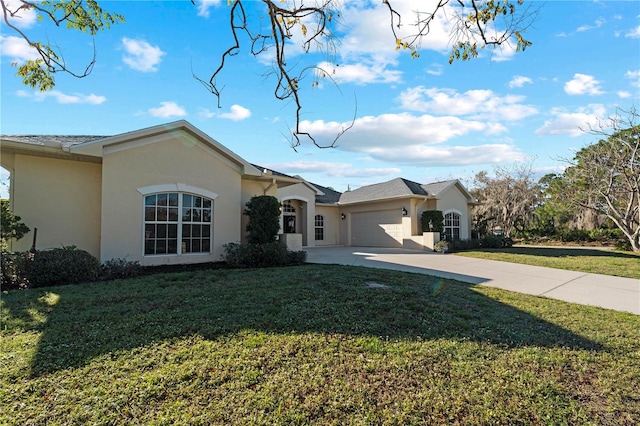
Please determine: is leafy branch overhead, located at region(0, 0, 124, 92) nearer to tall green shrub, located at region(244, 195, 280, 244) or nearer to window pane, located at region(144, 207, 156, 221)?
window pane, located at region(144, 207, 156, 221)

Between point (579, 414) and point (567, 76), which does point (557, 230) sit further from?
point (579, 414)

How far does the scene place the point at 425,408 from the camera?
3.04 meters

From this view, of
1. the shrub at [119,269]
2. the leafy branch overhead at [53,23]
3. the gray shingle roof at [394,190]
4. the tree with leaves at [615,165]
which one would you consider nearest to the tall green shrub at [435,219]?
the gray shingle roof at [394,190]

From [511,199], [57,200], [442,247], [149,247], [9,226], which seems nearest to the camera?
A: [9,226]

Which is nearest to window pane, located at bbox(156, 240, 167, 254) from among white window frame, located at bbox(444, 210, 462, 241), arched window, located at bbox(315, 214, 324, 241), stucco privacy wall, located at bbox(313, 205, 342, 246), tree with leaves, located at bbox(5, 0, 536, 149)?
tree with leaves, located at bbox(5, 0, 536, 149)

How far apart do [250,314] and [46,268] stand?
5.72 meters

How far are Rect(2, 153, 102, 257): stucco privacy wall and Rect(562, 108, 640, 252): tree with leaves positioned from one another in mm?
24269

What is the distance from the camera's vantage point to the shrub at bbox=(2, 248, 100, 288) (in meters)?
7.32

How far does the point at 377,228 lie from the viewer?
865 inches

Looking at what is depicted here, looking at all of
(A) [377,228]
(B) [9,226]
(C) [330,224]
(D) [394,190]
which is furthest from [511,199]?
(B) [9,226]

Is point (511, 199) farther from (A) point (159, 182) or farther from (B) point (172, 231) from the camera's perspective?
(A) point (159, 182)

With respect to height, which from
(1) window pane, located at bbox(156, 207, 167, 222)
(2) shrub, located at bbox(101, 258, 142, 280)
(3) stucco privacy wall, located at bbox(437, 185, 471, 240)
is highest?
(3) stucco privacy wall, located at bbox(437, 185, 471, 240)

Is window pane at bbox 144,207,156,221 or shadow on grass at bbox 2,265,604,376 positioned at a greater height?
window pane at bbox 144,207,156,221

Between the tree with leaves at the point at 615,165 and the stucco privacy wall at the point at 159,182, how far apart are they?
66.6 feet
